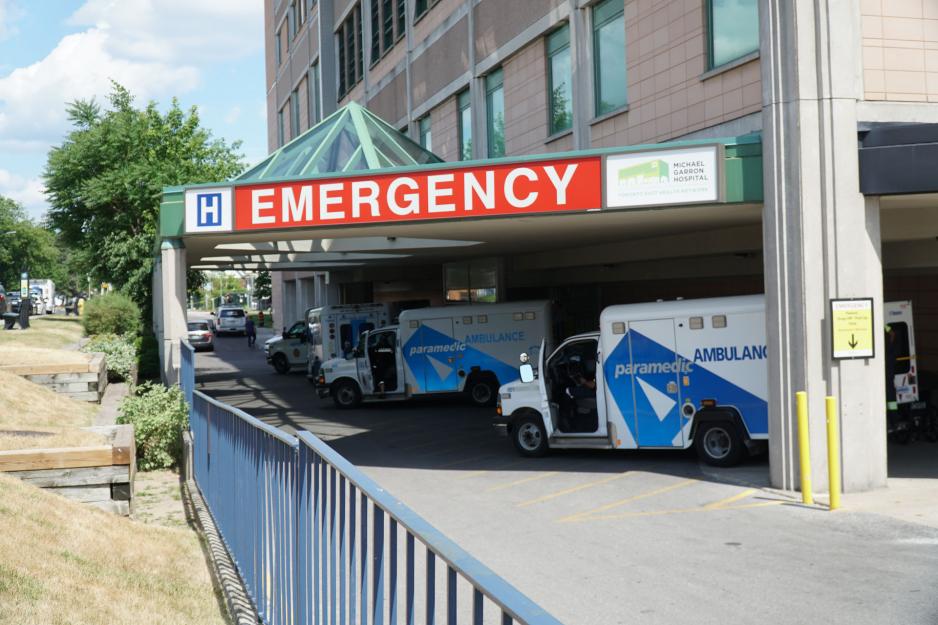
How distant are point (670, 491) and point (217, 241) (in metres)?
9.63

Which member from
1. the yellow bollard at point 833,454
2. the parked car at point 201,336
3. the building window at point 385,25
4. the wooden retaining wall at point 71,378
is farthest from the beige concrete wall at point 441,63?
the parked car at point 201,336

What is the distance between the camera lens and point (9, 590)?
19.8ft

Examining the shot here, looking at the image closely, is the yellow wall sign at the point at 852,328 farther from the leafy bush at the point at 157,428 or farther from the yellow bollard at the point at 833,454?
the leafy bush at the point at 157,428

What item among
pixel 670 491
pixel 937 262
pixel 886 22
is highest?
pixel 886 22

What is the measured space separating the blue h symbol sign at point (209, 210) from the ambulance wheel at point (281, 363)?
2387 centimetres

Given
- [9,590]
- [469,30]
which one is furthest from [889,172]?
[469,30]

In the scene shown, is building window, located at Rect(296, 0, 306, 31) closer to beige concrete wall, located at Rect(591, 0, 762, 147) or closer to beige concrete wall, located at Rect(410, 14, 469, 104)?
beige concrete wall, located at Rect(410, 14, 469, 104)

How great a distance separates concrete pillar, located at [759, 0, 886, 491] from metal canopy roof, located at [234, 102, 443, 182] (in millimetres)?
7606

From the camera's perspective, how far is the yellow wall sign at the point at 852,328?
40.5 feet

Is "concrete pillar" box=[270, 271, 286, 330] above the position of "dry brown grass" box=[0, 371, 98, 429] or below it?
above

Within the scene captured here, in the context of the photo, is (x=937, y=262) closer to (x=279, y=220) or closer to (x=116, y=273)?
(x=279, y=220)

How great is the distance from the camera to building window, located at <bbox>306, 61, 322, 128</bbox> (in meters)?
46.9

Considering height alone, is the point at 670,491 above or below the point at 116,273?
below

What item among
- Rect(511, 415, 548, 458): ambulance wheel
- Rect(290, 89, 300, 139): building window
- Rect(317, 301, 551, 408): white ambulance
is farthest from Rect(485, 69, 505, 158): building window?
Rect(290, 89, 300, 139): building window
